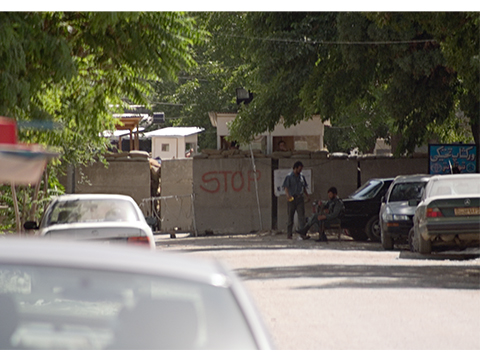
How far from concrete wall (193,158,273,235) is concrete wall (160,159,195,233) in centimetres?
83

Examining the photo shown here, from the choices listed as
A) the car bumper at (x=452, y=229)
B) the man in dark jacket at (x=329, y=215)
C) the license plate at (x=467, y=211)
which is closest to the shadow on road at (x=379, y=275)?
the car bumper at (x=452, y=229)

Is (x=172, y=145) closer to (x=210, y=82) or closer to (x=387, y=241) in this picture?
(x=210, y=82)

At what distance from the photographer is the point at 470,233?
14.5m

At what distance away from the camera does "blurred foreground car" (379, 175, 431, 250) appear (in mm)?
17844

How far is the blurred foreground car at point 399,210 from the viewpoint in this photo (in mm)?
17844

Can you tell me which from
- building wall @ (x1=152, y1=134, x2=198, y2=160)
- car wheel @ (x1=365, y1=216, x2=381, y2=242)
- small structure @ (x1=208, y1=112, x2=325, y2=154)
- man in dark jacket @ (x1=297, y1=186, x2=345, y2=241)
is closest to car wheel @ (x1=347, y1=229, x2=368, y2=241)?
car wheel @ (x1=365, y1=216, x2=381, y2=242)

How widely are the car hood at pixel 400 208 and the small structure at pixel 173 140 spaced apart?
29.4 m

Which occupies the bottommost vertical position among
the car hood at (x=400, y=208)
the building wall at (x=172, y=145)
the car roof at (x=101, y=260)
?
the car hood at (x=400, y=208)

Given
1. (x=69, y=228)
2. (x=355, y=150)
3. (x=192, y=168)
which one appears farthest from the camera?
(x=355, y=150)

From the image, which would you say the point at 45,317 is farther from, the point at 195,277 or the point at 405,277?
the point at 405,277

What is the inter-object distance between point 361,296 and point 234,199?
48.0 feet

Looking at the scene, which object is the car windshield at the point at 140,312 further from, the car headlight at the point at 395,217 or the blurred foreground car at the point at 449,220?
the car headlight at the point at 395,217

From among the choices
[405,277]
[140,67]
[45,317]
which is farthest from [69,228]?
[45,317]

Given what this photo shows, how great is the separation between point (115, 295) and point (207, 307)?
1.12 feet
